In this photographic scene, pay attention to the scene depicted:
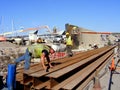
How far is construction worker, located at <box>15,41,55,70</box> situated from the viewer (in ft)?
29.3

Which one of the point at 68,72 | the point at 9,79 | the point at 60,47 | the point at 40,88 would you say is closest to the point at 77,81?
the point at 68,72

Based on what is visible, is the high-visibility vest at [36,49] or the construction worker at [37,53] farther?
the high-visibility vest at [36,49]

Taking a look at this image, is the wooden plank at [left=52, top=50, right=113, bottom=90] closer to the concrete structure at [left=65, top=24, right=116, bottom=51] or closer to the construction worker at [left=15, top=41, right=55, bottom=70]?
the construction worker at [left=15, top=41, right=55, bottom=70]

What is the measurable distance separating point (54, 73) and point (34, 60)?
21.6 feet

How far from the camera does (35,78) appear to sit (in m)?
7.64

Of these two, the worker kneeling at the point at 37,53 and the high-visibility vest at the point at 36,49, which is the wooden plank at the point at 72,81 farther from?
the high-visibility vest at the point at 36,49

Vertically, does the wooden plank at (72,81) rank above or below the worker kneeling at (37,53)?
below

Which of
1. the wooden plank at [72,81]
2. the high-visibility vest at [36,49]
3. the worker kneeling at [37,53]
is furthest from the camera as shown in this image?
the high-visibility vest at [36,49]

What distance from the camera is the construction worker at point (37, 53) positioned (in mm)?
8945

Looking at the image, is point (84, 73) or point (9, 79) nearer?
point (9, 79)

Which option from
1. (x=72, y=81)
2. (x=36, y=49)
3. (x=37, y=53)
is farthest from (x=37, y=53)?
(x=72, y=81)

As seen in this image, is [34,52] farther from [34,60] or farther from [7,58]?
[7,58]

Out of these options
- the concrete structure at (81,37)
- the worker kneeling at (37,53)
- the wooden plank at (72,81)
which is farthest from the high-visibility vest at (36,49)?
the concrete structure at (81,37)

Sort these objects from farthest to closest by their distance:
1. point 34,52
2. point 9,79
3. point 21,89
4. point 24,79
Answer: point 34,52 → point 21,89 → point 24,79 → point 9,79
